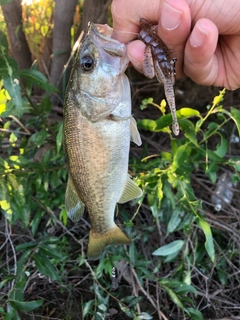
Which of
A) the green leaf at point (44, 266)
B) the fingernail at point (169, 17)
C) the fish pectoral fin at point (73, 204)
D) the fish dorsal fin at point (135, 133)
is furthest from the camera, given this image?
the green leaf at point (44, 266)

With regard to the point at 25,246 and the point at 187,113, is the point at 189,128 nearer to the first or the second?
the point at 187,113

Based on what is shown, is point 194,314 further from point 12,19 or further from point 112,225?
point 12,19

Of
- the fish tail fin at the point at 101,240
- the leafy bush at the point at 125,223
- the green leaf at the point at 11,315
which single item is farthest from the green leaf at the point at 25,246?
the fish tail fin at the point at 101,240

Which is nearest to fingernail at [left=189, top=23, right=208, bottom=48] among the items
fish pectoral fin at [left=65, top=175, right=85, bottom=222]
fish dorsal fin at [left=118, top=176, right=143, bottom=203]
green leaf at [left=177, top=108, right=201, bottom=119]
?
green leaf at [left=177, top=108, right=201, bottom=119]

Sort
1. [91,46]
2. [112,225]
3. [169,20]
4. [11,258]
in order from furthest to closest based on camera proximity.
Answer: [11,258]
[112,225]
[91,46]
[169,20]

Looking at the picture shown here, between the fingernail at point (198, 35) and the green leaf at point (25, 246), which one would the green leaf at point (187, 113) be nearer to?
the fingernail at point (198, 35)

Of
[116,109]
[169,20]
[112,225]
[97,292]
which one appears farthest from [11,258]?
[169,20]
